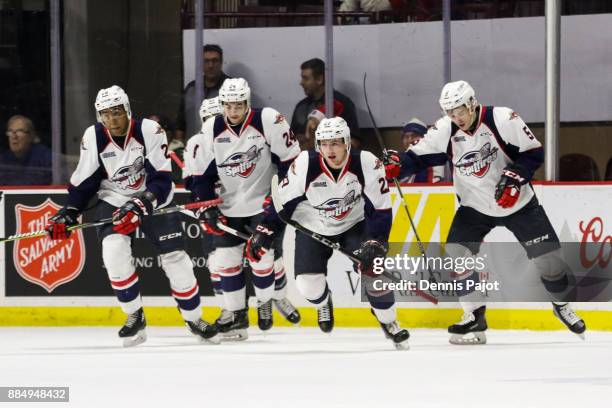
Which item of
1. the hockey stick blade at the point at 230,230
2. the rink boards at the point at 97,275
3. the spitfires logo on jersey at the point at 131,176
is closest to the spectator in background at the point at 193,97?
the rink boards at the point at 97,275

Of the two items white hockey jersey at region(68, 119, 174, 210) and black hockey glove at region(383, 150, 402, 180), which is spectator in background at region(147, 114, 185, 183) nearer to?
white hockey jersey at region(68, 119, 174, 210)

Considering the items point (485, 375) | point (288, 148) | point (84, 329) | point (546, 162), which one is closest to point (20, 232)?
point (84, 329)

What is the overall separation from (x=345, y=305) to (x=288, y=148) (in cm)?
111

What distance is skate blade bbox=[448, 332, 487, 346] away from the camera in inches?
277

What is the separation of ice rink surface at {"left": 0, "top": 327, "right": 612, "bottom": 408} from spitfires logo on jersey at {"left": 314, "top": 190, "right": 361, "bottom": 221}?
62 cm

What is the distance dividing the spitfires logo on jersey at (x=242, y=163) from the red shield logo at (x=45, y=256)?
4.27ft

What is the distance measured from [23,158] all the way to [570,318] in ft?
11.0

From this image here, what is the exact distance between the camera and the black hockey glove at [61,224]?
23.2ft

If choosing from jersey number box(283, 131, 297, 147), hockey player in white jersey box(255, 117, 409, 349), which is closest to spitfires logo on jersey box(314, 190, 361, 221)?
hockey player in white jersey box(255, 117, 409, 349)

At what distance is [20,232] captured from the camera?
831 cm

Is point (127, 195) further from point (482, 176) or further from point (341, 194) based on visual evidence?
point (482, 176)

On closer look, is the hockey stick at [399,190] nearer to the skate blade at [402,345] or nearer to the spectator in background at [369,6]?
the spectator in background at [369,6]

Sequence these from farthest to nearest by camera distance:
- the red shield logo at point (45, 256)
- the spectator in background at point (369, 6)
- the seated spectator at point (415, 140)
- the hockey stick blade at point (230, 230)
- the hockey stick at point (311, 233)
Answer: the spectator in background at point (369, 6) < the red shield logo at point (45, 256) < the seated spectator at point (415, 140) < the hockey stick blade at point (230, 230) < the hockey stick at point (311, 233)

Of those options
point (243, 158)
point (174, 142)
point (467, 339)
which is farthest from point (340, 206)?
point (174, 142)
